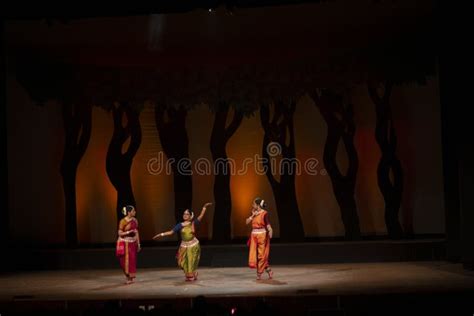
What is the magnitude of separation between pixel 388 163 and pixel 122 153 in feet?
15.2

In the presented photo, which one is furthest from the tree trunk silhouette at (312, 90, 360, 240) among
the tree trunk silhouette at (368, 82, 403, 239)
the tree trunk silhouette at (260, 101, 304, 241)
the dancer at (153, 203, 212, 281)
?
the dancer at (153, 203, 212, 281)

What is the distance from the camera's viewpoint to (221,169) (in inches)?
550

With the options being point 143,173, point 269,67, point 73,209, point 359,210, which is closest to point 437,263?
point 359,210

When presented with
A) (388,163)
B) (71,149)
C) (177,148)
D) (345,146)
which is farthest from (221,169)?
(388,163)

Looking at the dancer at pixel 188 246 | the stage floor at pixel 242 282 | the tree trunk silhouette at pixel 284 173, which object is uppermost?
the tree trunk silhouette at pixel 284 173

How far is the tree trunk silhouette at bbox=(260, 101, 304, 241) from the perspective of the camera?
1372 cm

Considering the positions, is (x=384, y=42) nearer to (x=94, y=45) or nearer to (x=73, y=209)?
(x=94, y=45)

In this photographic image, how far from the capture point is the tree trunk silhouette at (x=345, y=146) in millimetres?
13656

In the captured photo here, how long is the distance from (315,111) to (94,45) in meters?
3.97

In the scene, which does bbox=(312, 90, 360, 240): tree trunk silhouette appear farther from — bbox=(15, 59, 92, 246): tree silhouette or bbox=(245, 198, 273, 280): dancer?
bbox=(15, 59, 92, 246): tree silhouette

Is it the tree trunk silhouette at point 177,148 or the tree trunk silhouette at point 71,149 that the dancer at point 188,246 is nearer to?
the tree trunk silhouette at point 177,148

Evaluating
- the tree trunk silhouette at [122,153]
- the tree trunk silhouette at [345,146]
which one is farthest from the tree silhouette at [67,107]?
the tree trunk silhouette at [345,146]

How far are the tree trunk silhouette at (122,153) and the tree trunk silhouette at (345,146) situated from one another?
3.19 meters

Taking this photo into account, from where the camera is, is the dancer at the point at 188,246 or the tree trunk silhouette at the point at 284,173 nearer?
the dancer at the point at 188,246
